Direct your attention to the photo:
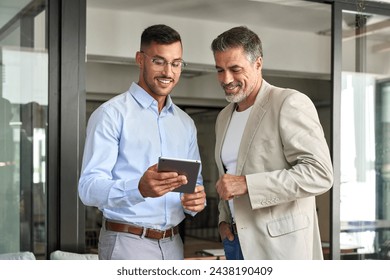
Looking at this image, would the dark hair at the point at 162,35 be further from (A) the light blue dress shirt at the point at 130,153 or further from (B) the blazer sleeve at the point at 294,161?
(B) the blazer sleeve at the point at 294,161

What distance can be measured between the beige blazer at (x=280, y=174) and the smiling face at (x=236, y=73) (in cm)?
7

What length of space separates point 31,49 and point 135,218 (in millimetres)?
1159

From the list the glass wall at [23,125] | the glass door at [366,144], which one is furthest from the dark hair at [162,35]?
the glass door at [366,144]

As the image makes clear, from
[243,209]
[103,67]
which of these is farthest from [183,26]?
[243,209]

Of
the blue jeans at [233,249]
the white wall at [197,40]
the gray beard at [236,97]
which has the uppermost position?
the white wall at [197,40]

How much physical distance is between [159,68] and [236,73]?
0.31 m

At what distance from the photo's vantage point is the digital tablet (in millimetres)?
2037

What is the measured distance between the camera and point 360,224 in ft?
13.6

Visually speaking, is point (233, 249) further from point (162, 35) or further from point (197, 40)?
point (197, 40)

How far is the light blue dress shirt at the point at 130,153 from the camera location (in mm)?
2244

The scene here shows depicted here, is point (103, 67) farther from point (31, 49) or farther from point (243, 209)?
point (243, 209)

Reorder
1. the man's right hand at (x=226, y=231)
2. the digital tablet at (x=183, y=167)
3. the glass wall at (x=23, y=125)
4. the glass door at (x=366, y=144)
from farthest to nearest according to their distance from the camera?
the glass door at (x=366, y=144) < the glass wall at (x=23, y=125) < the man's right hand at (x=226, y=231) < the digital tablet at (x=183, y=167)

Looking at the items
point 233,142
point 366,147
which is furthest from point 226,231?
point 366,147

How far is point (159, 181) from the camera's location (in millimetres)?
2068
